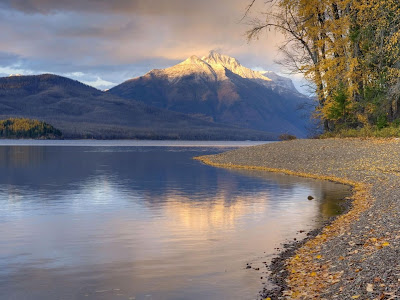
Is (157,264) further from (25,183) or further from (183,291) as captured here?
(25,183)

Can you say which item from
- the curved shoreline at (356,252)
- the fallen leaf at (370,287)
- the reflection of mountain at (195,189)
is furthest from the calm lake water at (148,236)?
the fallen leaf at (370,287)

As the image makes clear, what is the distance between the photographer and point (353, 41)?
171ft

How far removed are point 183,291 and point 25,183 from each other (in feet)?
103

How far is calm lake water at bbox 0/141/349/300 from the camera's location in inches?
484

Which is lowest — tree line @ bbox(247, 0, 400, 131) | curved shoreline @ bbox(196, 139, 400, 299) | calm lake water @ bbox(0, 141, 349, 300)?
calm lake water @ bbox(0, 141, 349, 300)

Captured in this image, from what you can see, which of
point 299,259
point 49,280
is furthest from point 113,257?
point 299,259

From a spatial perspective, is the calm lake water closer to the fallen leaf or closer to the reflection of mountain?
the reflection of mountain

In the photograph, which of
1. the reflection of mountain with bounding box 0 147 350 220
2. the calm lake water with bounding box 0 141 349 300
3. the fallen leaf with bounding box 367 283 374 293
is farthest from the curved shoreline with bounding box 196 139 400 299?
the reflection of mountain with bounding box 0 147 350 220

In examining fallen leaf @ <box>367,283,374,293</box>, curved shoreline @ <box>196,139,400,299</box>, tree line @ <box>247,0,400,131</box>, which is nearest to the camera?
fallen leaf @ <box>367,283,374,293</box>

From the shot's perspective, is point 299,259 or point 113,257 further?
point 113,257

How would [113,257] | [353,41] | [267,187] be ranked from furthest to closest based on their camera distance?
1. [353,41]
2. [267,187]
3. [113,257]

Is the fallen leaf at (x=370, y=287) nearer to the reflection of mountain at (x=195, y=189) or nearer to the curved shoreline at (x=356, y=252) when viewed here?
the curved shoreline at (x=356, y=252)

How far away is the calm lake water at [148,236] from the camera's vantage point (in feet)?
40.4

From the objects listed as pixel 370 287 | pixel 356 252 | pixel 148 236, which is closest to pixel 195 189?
pixel 148 236
